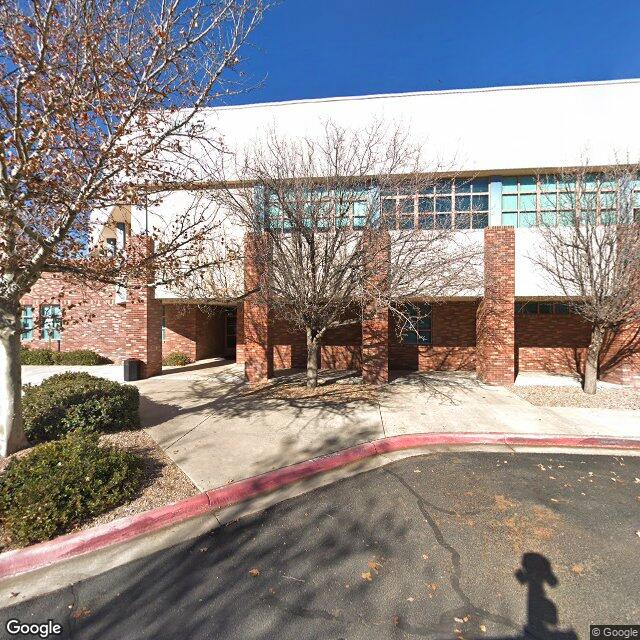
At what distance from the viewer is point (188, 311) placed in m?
14.2

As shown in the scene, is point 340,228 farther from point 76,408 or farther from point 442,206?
point 76,408

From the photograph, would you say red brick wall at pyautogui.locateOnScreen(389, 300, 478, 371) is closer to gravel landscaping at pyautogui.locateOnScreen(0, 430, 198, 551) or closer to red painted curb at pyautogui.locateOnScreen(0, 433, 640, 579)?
red painted curb at pyautogui.locateOnScreen(0, 433, 640, 579)

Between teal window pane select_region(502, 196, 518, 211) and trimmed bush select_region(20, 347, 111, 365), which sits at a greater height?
teal window pane select_region(502, 196, 518, 211)

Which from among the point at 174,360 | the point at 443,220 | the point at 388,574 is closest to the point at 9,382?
the point at 388,574

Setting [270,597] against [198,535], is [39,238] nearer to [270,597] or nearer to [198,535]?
[198,535]

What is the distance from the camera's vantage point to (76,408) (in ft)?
17.7

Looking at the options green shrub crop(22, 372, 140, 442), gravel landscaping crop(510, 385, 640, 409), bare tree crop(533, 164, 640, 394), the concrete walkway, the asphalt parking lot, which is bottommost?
the asphalt parking lot

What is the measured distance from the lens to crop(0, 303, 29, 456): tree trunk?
4.66 meters

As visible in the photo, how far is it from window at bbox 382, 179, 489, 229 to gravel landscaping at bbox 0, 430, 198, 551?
6757 millimetres

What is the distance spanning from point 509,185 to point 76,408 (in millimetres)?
12575

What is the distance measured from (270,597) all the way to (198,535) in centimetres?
114

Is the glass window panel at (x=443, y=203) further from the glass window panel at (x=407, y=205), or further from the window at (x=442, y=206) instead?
the glass window panel at (x=407, y=205)

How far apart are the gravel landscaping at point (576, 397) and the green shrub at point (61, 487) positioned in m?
8.56

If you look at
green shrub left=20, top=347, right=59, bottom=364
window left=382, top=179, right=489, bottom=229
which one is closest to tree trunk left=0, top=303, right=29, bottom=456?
window left=382, top=179, right=489, bottom=229
